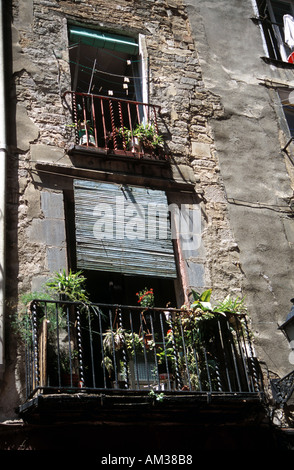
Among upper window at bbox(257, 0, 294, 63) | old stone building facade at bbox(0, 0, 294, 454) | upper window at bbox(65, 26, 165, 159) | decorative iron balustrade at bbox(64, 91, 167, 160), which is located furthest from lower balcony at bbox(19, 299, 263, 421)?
upper window at bbox(257, 0, 294, 63)

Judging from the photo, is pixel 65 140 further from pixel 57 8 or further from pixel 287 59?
pixel 287 59

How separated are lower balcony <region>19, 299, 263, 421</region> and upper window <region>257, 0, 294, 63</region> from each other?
551 centimetres

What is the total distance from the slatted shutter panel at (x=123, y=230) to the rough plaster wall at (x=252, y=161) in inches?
41.5

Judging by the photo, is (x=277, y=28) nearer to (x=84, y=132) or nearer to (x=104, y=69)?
(x=104, y=69)

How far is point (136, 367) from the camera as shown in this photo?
240 inches

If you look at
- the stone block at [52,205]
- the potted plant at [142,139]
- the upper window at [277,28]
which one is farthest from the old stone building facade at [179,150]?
the upper window at [277,28]

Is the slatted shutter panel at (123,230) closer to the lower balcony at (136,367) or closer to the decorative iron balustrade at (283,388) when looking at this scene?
the lower balcony at (136,367)

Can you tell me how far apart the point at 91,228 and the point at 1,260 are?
4.03 ft

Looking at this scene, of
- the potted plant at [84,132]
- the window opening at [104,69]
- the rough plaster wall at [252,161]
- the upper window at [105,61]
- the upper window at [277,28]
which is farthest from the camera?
the upper window at [277,28]

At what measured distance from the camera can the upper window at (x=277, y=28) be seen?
34.1 ft

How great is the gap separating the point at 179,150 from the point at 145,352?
3300mm

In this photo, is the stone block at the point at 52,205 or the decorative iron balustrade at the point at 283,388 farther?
the stone block at the point at 52,205

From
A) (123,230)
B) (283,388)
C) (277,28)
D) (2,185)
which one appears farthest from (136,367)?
(277,28)
